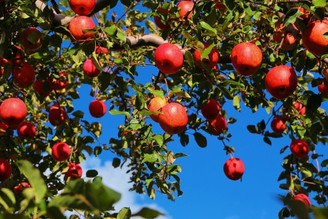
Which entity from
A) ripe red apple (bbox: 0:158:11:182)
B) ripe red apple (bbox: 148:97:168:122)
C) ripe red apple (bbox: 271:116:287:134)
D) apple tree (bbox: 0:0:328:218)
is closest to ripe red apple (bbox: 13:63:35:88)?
apple tree (bbox: 0:0:328:218)

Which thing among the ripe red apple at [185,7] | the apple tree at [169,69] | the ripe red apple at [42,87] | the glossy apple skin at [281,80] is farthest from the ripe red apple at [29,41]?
the glossy apple skin at [281,80]

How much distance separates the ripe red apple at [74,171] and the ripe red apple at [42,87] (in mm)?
986

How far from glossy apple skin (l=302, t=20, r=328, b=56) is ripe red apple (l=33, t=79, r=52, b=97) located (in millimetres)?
2844

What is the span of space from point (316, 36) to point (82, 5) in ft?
6.21

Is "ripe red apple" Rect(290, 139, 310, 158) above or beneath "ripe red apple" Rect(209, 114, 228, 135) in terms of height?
above

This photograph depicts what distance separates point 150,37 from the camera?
4.25m

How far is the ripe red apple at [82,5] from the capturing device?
11.0 ft

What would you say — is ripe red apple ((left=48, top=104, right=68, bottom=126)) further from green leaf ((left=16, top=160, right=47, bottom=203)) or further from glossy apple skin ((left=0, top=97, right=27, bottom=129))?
green leaf ((left=16, top=160, right=47, bottom=203))

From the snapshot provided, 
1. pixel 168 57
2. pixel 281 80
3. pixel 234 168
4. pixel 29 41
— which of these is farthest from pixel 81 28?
pixel 234 168

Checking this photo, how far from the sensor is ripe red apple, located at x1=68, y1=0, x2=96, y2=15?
334 centimetres

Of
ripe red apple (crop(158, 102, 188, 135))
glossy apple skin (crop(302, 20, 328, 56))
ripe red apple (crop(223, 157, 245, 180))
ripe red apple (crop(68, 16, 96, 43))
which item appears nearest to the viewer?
glossy apple skin (crop(302, 20, 328, 56))

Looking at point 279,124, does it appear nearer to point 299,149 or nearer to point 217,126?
point 299,149

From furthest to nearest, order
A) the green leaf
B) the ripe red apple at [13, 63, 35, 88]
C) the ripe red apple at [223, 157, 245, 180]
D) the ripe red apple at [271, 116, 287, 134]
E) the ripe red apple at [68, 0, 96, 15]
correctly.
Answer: the ripe red apple at [271, 116, 287, 134] → the ripe red apple at [223, 157, 245, 180] → the ripe red apple at [13, 63, 35, 88] → the ripe red apple at [68, 0, 96, 15] → the green leaf

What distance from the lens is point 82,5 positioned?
3.37 metres
